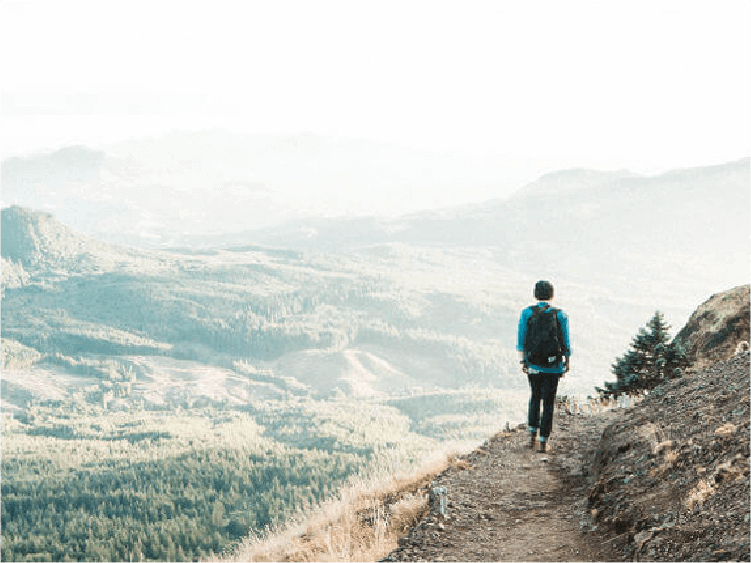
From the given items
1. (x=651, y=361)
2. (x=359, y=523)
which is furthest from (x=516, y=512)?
(x=651, y=361)

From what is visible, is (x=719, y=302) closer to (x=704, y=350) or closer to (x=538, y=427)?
(x=704, y=350)

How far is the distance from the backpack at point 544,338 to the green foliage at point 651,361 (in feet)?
24.2

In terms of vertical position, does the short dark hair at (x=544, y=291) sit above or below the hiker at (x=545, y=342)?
above

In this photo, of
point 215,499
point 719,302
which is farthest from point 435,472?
point 215,499

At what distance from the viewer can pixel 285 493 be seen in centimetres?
17162

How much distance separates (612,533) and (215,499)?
16971 centimetres

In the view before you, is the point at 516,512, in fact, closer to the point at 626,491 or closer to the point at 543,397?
the point at 626,491

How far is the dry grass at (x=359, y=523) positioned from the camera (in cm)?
1134

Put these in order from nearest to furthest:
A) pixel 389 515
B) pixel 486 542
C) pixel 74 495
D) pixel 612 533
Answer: pixel 612 533 < pixel 486 542 < pixel 389 515 < pixel 74 495

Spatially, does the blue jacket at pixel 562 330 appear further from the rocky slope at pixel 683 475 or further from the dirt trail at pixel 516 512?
the dirt trail at pixel 516 512

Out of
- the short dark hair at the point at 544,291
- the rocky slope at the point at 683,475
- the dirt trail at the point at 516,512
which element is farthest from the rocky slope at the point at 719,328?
the short dark hair at the point at 544,291

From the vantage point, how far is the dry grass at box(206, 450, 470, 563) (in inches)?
447

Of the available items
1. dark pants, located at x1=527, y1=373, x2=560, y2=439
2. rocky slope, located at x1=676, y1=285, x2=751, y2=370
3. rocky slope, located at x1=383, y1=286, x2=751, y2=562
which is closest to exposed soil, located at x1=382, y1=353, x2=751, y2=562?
rocky slope, located at x1=383, y1=286, x2=751, y2=562

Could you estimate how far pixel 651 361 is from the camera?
65.9ft
